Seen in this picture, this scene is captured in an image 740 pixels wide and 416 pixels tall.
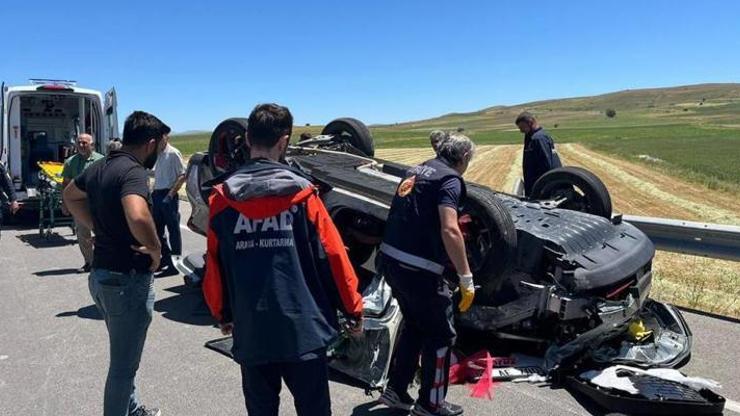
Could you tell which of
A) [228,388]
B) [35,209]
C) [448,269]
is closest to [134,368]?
[228,388]

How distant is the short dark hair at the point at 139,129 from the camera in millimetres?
3146

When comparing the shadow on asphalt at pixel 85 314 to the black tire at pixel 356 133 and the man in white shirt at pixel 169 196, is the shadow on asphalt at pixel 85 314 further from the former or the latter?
the black tire at pixel 356 133

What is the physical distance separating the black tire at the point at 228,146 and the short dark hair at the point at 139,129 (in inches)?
112

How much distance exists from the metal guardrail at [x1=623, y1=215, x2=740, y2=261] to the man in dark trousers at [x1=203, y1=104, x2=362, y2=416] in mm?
4784

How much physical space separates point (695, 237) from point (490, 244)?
317cm

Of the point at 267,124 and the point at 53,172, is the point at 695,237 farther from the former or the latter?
the point at 53,172

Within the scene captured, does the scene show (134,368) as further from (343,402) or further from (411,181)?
(411,181)

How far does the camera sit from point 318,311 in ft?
8.11

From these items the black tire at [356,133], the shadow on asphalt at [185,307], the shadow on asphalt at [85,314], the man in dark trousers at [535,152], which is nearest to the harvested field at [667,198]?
the man in dark trousers at [535,152]

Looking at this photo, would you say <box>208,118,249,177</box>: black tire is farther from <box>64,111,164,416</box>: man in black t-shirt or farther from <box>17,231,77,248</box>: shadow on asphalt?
<box>17,231,77,248</box>: shadow on asphalt

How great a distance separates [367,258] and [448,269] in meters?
1.36

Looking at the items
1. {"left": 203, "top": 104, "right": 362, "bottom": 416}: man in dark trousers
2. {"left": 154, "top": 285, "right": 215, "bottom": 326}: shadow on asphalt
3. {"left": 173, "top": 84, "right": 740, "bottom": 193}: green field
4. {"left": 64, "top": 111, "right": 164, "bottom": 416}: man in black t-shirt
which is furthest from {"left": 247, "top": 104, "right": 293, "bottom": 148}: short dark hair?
{"left": 173, "top": 84, "right": 740, "bottom": 193}: green field

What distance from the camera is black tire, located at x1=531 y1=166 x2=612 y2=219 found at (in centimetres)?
564

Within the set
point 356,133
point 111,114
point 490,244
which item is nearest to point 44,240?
point 111,114
